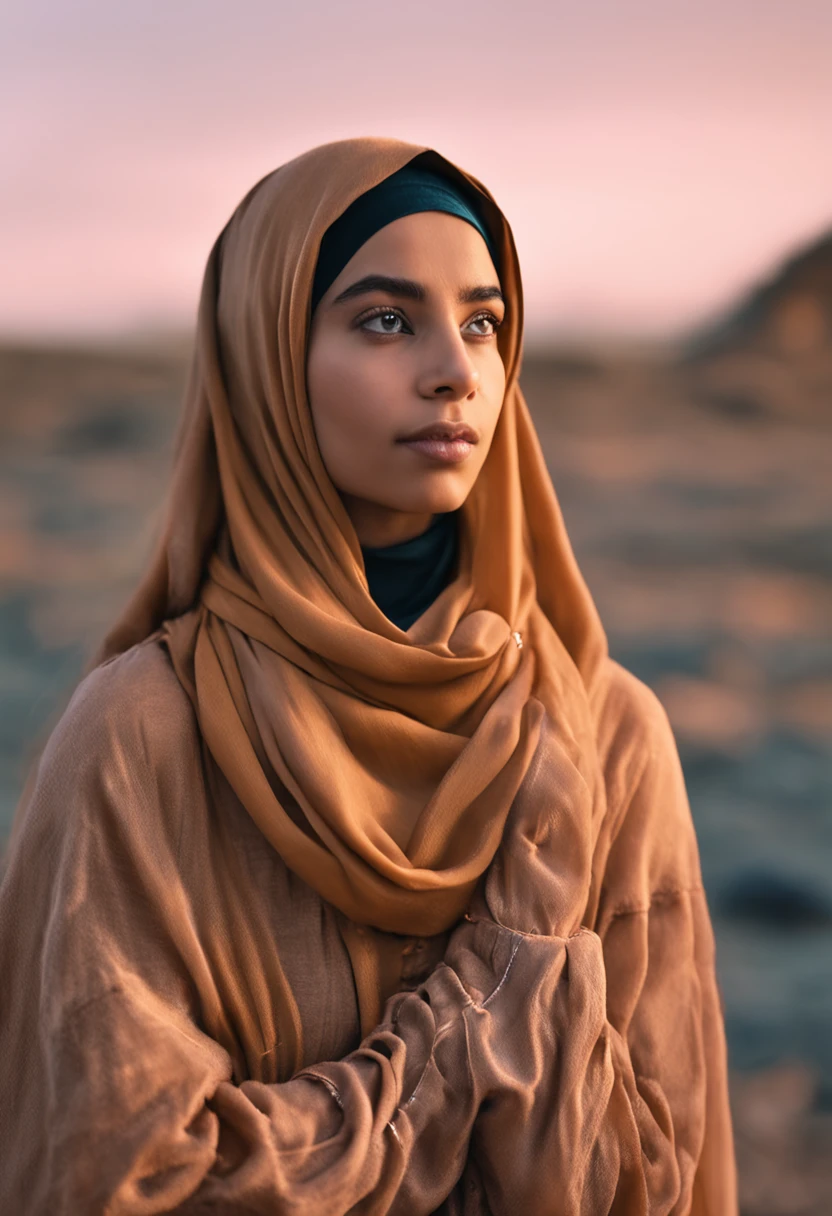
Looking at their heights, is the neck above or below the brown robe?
above

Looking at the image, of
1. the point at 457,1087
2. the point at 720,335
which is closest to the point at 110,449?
the point at 720,335

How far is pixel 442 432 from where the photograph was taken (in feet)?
4.10

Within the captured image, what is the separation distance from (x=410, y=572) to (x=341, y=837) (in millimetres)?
275

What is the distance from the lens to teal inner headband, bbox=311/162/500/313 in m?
1.25

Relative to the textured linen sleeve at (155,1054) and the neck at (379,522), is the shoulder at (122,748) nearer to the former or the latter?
the textured linen sleeve at (155,1054)

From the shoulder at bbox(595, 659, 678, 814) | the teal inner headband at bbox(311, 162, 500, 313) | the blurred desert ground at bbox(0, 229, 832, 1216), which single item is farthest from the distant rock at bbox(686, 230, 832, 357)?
the teal inner headband at bbox(311, 162, 500, 313)

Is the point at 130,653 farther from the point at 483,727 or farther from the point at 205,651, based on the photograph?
the point at 483,727

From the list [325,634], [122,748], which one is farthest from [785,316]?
[122,748]

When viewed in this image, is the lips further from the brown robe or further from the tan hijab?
the brown robe

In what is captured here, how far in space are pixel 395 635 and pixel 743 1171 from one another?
1509mm

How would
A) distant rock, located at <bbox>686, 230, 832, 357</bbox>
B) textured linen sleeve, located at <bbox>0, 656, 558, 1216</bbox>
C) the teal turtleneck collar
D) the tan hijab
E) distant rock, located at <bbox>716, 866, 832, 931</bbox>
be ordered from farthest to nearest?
distant rock, located at <bbox>686, 230, 832, 357</bbox>, distant rock, located at <bbox>716, 866, 832, 931</bbox>, the teal turtleneck collar, the tan hijab, textured linen sleeve, located at <bbox>0, 656, 558, 1216</bbox>

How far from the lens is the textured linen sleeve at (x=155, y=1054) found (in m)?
1.12

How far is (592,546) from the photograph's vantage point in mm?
2949

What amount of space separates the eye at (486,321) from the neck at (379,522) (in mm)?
168
